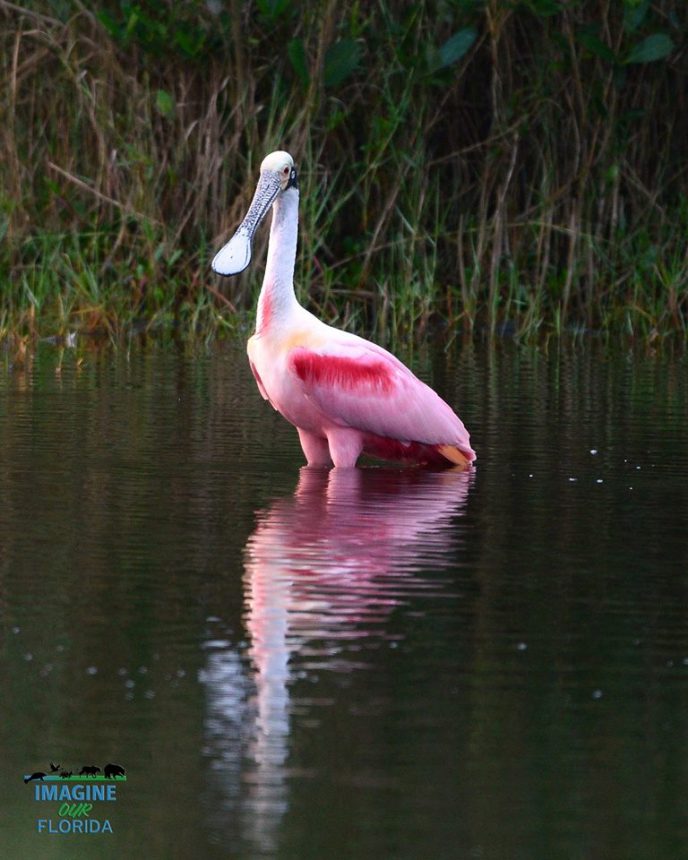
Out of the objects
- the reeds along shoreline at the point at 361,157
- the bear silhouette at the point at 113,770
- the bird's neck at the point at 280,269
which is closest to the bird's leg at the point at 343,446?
the bird's neck at the point at 280,269

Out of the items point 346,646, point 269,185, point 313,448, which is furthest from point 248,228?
point 346,646

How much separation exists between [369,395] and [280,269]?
0.71 m

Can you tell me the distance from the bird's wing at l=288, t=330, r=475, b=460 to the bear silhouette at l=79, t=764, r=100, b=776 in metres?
4.39

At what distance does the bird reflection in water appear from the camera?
4043mm

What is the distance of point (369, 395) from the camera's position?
27.5 feet

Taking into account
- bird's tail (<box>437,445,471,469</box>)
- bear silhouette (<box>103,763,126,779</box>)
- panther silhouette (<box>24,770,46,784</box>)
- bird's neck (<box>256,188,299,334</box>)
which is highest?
bird's neck (<box>256,188,299,334</box>)

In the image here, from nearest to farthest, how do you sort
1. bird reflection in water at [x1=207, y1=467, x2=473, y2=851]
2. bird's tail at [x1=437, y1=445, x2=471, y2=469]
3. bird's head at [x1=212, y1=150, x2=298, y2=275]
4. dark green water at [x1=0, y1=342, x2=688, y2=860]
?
dark green water at [x1=0, y1=342, x2=688, y2=860] → bird reflection in water at [x1=207, y1=467, x2=473, y2=851] → bird's tail at [x1=437, y1=445, x2=471, y2=469] → bird's head at [x1=212, y1=150, x2=298, y2=275]

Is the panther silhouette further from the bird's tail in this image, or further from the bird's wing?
the bird's tail

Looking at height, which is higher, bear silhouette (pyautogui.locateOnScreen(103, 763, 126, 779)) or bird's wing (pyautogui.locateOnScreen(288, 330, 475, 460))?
bird's wing (pyautogui.locateOnScreen(288, 330, 475, 460))

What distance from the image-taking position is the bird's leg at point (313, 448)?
8523 millimetres

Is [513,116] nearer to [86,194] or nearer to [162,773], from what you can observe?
[86,194]

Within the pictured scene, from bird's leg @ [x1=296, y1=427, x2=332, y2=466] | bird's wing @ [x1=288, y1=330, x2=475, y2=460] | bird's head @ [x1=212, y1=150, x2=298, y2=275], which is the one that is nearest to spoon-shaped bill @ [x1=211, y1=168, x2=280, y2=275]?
bird's head @ [x1=212, y1=150, x2=298, y2=275]

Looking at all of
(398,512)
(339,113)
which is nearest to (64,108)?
(339,113)

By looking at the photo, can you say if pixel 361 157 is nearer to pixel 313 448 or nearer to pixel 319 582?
pixel 313 448
